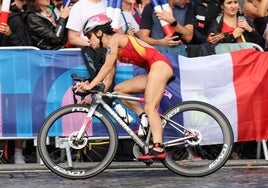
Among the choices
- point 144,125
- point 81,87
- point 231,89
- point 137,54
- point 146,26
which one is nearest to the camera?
point 81,87

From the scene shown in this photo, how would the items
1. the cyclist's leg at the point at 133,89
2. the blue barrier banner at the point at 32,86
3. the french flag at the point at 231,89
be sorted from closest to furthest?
the cyclist's leg at the point at 133,89, the blue barrier banner at the point at 32,86, the french flag at the point at 231,89

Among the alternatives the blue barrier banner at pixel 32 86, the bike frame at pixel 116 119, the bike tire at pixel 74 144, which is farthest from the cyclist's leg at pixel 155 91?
the blue barrier banner at pixel 32 86

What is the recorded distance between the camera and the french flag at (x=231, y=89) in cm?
966

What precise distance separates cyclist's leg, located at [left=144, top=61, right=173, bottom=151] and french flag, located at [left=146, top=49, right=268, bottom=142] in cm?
116

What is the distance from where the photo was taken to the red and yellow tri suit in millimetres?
8375

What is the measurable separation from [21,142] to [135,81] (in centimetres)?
207

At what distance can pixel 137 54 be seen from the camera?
8430 millimetres

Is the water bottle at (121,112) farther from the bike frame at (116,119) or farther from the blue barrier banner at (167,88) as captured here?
the blue barrier banner at (167,88)

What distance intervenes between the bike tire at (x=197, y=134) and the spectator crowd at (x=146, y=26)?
163 cm

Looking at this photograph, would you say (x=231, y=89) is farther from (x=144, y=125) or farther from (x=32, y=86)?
(x=32, y=86)

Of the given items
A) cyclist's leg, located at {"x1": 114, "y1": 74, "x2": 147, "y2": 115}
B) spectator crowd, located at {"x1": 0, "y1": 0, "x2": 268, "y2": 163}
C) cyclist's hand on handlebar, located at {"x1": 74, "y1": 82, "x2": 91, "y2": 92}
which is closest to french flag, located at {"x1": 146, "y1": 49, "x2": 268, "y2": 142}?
spectator crowd, located at {"x1": 0, "y1": 0, "x2": 268, "y2": 163}

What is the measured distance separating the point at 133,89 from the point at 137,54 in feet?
1.45

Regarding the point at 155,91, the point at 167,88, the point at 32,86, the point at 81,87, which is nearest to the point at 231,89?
the point at 167,88

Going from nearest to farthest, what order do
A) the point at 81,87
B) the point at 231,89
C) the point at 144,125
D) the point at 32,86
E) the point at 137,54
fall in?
the point at 81,87 < the point at 137,54 < the point at 144,125 < the point at 32,86 < the point at 231,89
